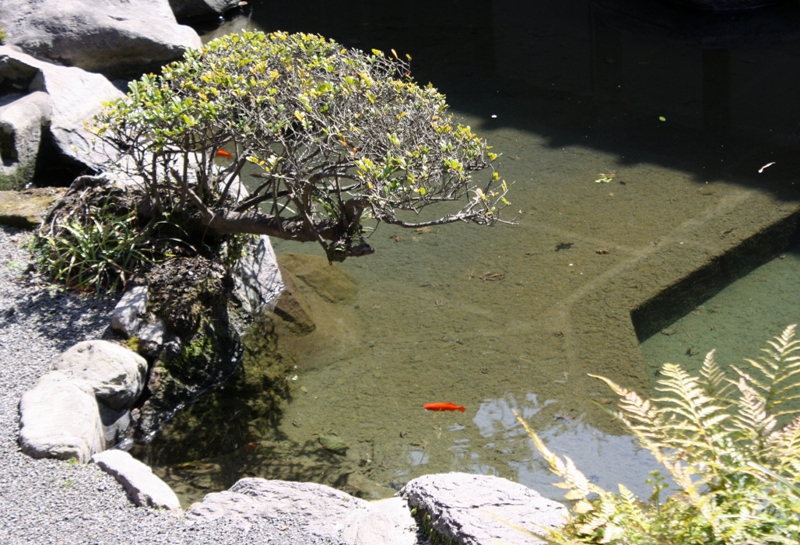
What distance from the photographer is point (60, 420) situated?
336cm

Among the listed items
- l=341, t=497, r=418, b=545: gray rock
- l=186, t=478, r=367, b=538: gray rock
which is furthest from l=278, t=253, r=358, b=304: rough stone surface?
l=341, t=497, r=418, b=545: gray rock

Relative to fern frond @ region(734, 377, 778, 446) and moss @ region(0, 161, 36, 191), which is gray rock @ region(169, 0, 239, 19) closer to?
moss @ region(0, 161, 36, 191)

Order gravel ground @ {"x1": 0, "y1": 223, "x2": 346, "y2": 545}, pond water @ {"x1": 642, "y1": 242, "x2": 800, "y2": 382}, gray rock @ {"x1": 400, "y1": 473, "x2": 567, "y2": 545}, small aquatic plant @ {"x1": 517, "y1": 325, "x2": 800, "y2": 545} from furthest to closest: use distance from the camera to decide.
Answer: pond water @ {"x1": 642, "y1": 242, "x2": 800, "y2": 382}
gravel ground @ {"x1": 0, "y1": 223, "x2": 346, "y2": 545}
gray rock @ {"x1": 400, "y1": 473, "x2": 567, "y2": 545}
small aquatic plant @ {"x1": 517, "y1": 325, "x2": 800, "y2": 545}

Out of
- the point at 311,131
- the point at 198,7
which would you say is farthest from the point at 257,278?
the point at 198,7

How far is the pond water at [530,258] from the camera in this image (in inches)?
154

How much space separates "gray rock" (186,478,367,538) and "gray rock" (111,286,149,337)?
1450 millimetres

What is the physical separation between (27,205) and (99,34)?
259 cm

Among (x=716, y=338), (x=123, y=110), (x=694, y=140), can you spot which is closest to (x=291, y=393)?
(x=123, y=110)

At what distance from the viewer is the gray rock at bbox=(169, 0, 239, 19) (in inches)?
422

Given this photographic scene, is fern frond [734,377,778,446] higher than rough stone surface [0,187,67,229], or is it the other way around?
fern frond [734,377,778,446]

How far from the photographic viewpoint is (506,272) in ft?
17.1

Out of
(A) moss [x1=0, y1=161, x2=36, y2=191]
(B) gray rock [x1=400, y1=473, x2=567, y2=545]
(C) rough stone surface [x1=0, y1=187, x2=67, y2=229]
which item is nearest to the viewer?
(B) gray rock [x1=400, y1=473, x2=567, y2=545]

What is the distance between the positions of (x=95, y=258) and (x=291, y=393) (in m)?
1.46

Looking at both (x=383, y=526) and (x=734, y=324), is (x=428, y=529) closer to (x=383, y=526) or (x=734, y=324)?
(x=383, y=526)
